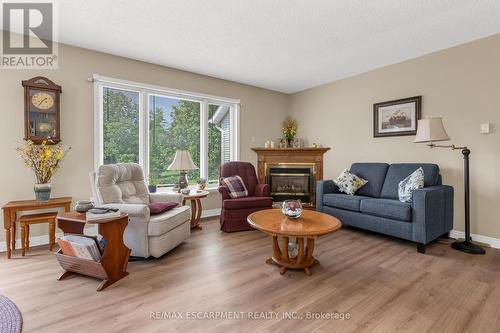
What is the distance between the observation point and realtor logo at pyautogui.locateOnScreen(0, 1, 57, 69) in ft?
8.25

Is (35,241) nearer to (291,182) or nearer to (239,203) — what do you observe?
(239,203)

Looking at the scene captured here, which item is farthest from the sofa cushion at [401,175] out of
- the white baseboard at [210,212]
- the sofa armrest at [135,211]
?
the sofa armrest at [135,211]

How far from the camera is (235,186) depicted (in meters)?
3.93

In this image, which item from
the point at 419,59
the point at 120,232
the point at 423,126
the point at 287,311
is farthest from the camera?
the point at 419,59

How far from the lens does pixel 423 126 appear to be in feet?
10.0

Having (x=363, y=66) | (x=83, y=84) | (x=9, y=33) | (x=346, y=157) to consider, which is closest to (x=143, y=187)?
(x=83, y=84)

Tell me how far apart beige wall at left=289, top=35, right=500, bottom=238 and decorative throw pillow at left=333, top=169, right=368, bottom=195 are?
59 centimetres

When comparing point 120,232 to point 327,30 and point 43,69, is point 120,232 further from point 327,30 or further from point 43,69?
point 327,30

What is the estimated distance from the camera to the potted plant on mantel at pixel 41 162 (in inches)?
112

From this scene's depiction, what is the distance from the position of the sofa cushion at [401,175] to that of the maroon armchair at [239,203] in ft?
5.68

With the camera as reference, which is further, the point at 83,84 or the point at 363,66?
the point at 363,66

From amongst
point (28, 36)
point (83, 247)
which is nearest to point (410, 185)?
point (83, 247)

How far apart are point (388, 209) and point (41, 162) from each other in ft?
13.7

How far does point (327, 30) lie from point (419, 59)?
1.74 meters
